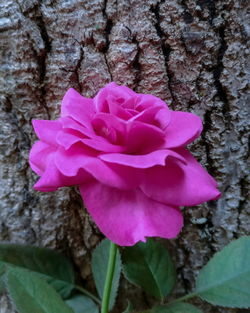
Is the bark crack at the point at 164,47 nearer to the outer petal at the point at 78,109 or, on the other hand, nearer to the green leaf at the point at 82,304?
the outer petal at the point at 78,109

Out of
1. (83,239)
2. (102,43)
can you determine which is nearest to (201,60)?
(102,43)

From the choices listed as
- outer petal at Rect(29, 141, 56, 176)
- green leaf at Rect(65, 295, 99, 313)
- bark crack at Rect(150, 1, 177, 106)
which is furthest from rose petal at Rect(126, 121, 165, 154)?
green leaf at Rect(65, 295, 99, 313)

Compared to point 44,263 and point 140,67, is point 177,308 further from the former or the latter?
point 140,67

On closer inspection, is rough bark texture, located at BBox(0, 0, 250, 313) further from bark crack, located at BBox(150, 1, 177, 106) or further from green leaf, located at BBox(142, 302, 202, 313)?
green leaf, located at BBox(142, 302, 202, 313)

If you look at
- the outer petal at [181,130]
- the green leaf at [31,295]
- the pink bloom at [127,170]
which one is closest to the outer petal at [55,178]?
the pink bloom at [127,170]

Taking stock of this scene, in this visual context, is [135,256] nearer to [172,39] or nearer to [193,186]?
[193,186]

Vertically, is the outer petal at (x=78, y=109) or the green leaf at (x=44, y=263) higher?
the outer petal at (x=78, y=109)

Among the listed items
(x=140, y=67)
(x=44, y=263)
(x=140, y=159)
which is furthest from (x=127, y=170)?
Answer: (x=44, y=263)

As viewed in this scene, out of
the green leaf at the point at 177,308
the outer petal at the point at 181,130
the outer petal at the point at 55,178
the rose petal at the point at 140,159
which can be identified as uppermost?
the rose petal at the point at 140,159
